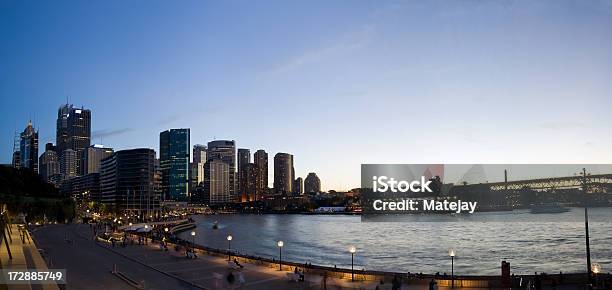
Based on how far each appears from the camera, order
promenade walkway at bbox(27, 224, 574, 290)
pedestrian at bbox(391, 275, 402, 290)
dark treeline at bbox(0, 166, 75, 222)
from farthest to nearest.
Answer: dark treeline at bbox(0, 166, 75, 222) < promenade walkway at bbox(27, 224, 574, 290) < pedestrian at bbox(391, 275, 402, 290)

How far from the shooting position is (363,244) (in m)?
84.7

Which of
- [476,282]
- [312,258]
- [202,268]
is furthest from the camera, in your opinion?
[312,258]

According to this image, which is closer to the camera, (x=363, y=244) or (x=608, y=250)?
(x=608, y=250)

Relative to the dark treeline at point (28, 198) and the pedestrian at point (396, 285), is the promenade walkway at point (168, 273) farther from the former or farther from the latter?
the dark treeline at point (28, 198)

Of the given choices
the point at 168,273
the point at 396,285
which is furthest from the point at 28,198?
the point at 396,285

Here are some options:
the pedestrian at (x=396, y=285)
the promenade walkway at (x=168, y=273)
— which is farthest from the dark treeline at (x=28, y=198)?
the pedestrian at (x=396, y=285)

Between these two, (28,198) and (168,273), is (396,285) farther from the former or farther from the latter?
(28,198)

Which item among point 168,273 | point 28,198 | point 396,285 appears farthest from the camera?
point 28,198

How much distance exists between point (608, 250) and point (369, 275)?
195ft

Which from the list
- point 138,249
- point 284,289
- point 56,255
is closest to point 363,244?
point 138,249

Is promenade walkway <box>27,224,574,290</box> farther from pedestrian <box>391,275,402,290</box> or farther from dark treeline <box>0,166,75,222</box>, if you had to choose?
dark treeline <box>0,166,75,222</box>

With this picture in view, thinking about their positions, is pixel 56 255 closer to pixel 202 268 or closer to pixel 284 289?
pixel 202 268

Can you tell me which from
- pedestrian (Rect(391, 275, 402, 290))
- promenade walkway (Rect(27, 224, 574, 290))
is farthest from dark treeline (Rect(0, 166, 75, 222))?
pedestrian (Rect(391, 275, 402, 290))

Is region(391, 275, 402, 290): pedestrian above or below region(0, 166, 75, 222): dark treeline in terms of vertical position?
below
